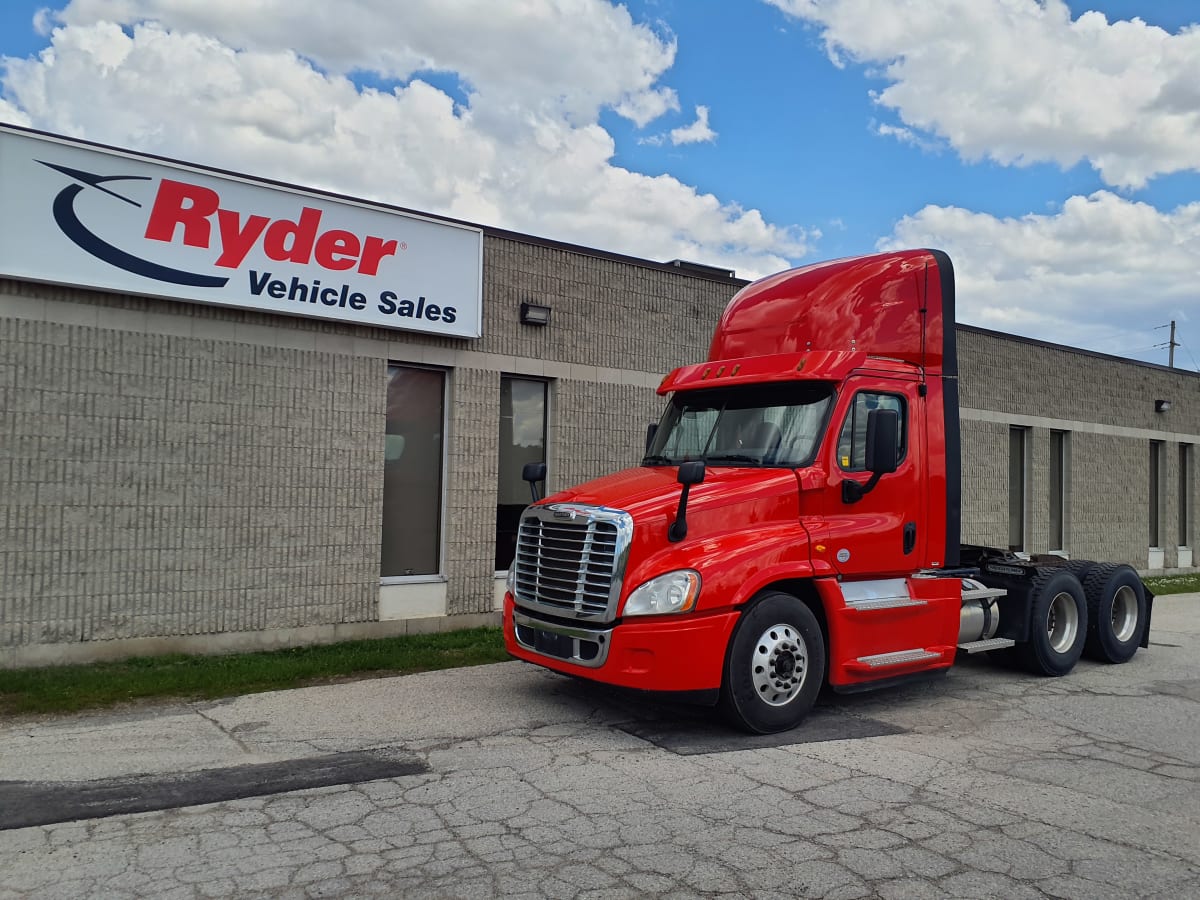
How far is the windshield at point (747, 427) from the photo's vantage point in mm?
7555

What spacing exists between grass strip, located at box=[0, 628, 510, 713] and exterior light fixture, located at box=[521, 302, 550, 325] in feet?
13.1

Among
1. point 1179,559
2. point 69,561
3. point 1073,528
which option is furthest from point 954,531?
point 1179,559

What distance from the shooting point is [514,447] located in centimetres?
1240

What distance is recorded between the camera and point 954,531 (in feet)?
27.8

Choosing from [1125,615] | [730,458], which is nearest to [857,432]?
[730,458]

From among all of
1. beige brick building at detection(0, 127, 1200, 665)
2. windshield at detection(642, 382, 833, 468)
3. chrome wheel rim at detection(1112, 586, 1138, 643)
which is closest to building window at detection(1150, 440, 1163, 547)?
beige brick building at detection(0, 127, 1200, 665)

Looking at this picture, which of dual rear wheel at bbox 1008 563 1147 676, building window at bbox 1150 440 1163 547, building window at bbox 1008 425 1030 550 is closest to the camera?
dual rear wheel at bbox 1008 563 1147 676

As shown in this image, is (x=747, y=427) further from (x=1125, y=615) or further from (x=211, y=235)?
(x=211, y=235)

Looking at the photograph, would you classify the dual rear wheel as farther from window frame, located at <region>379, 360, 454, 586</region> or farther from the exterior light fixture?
the exterior light fixture

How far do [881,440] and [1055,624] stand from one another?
3.82 m

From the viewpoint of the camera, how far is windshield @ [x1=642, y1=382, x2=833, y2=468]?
24.8ft

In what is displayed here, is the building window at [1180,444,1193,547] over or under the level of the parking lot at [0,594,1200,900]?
over

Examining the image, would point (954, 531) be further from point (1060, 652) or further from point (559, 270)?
point (559, 270)

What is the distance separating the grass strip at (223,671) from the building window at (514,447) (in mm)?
1744
